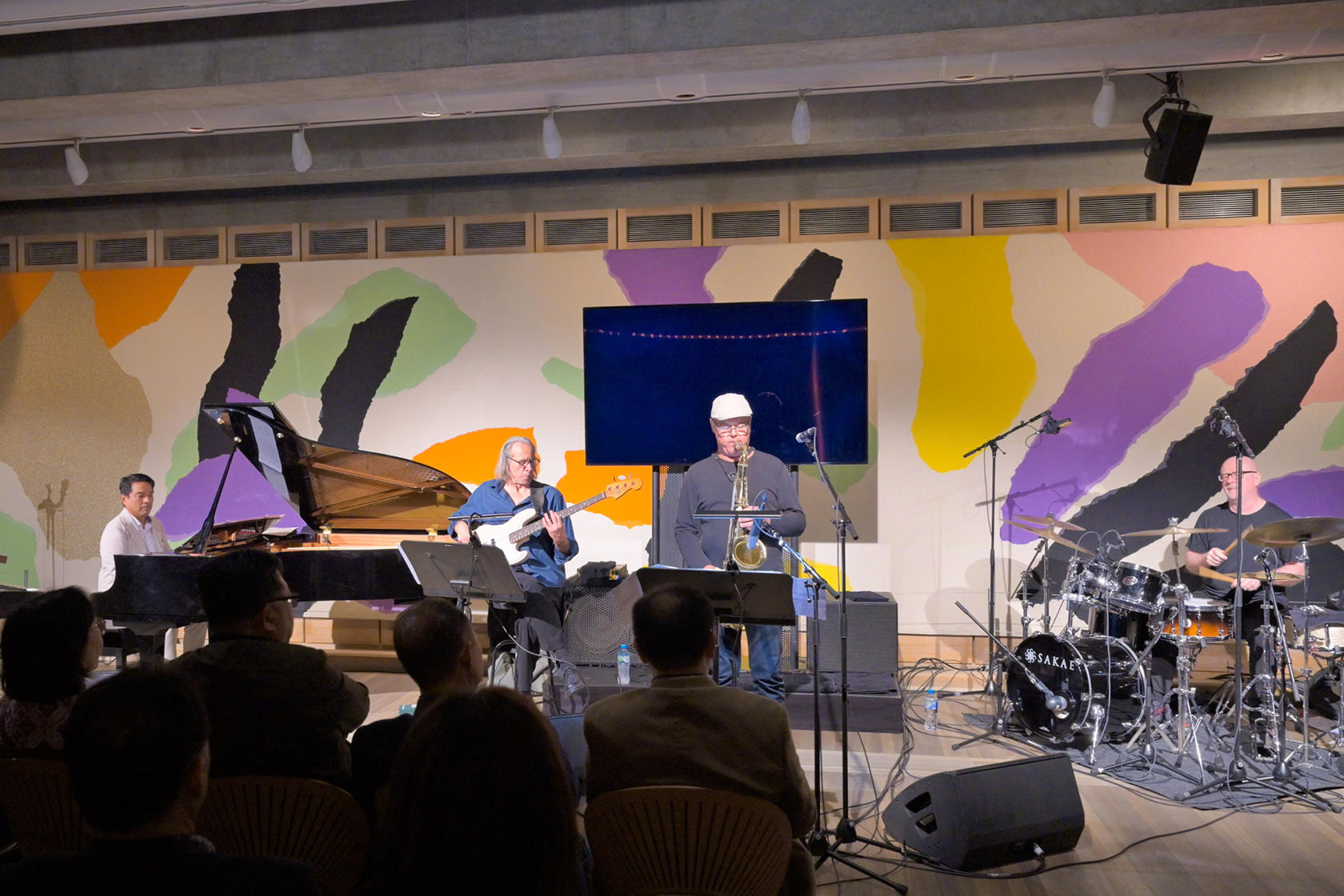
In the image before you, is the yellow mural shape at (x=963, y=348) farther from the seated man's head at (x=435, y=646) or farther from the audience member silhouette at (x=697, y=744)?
the seated man's head at (x=435, y=646)

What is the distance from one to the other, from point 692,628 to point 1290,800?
11.2 ft

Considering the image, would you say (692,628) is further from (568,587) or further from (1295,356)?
(1295,356)

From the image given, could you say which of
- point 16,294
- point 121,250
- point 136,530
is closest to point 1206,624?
point 136,530

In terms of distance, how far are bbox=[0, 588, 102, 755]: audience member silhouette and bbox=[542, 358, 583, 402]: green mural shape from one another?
478 centimetres

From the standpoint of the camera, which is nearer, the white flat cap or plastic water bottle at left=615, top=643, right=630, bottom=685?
the white flat cap

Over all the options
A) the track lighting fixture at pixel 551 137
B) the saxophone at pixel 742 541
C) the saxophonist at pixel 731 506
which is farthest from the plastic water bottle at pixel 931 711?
the track lighting fixture at pixel 551 137

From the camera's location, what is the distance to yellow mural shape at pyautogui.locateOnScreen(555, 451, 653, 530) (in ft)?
22.7

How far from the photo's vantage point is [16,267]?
800cm

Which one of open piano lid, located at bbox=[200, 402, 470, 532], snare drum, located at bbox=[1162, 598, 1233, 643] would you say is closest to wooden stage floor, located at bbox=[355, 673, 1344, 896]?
snare drum, located at bbox=[1162, 598, 1233, 643]

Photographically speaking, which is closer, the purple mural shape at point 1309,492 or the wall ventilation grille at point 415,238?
the purple mural shape at point 1309,492

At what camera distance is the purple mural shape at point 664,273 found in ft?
22.9

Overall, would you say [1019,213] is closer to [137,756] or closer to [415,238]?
[415,238]

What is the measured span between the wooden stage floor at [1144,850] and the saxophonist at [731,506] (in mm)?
577

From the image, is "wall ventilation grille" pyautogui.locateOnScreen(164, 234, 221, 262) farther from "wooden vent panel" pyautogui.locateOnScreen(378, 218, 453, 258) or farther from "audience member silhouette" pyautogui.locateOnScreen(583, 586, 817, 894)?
"audience member silhouette" pyautogui.locateOnScreen(583, 586, 817, 894)
